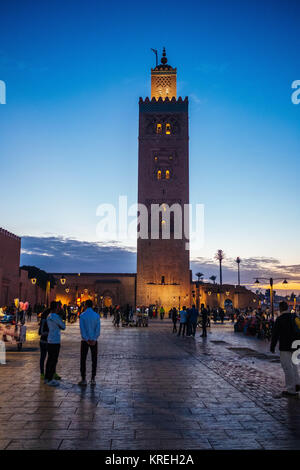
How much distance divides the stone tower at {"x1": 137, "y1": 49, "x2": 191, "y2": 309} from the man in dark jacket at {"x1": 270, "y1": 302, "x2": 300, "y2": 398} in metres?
47.0

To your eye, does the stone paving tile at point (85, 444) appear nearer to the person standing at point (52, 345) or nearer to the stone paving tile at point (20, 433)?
the stone paving tile at point (20, 433)

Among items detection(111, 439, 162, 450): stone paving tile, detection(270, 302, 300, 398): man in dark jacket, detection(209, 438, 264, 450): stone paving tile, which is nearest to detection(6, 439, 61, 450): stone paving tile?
detection(111, 439, 162, 450): stone paving tile

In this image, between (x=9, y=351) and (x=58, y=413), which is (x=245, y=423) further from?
(x=9, y=351)

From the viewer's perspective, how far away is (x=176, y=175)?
5647cm

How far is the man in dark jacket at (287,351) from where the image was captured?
668 cm

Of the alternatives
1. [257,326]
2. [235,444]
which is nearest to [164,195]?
[257,326]

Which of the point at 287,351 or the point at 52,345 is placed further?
Result: the point at 52,345

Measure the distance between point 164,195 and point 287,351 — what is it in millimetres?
49512

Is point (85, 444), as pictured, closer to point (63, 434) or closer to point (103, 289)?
point (63, 434)

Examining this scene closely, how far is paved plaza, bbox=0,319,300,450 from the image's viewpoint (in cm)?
421

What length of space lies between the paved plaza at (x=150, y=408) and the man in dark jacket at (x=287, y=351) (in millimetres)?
379

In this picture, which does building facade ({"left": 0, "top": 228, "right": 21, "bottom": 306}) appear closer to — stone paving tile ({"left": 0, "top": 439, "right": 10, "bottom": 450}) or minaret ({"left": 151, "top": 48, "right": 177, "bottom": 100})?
minaret ({"left": 151, "top": 48, "right": 177, "bottom": 100})

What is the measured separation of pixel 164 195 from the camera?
183 ft
